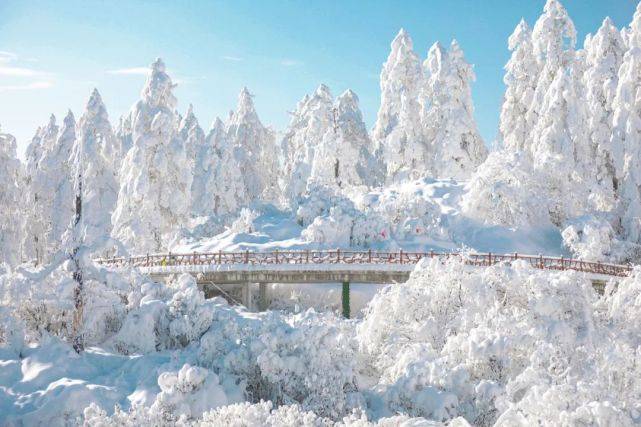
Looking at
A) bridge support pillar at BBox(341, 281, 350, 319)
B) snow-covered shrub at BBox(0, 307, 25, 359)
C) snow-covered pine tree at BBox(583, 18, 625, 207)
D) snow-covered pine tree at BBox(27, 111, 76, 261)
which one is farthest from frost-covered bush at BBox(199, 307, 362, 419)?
snow-covered pine tree at BBox(27, 111, 76, 261)

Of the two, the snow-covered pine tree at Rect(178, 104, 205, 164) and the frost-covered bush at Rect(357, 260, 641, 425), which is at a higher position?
the snow-covered pine tree at Rect(178, 104, 205, 164)

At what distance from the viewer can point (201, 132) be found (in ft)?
234

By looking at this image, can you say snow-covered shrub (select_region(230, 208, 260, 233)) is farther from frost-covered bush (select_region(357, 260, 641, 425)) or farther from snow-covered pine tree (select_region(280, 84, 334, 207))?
frost-covered bush (select_region(357, 260, 641, 425))

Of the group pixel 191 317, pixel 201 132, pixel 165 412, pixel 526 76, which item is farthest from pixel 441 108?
pixel 165 412

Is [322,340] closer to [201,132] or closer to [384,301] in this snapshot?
[384,301]

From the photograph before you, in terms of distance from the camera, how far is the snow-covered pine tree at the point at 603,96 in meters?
46.5

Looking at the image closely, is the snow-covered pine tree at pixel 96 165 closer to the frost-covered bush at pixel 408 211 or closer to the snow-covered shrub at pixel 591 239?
the frost-covered bush at pixel 408 211

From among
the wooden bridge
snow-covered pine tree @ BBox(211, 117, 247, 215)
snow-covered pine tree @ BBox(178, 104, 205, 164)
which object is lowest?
the wooden bridge

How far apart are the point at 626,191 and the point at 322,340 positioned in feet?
104

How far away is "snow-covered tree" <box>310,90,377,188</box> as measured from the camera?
56500mm

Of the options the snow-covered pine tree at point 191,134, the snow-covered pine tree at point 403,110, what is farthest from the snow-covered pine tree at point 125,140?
the snow-covered pine tree at point 403,110

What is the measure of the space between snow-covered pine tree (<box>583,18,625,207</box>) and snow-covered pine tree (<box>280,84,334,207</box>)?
859 inches

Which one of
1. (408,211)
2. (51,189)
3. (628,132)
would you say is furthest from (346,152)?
(51,189)

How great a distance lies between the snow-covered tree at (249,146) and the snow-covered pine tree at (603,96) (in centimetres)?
3215
